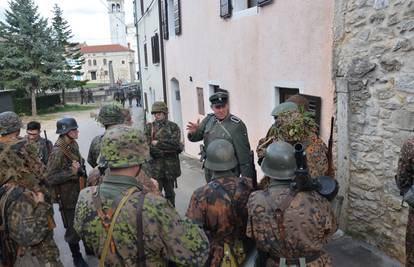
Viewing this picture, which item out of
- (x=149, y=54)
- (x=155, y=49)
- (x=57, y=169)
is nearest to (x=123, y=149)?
(x=57, y=169)

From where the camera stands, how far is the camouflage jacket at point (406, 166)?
3249mm

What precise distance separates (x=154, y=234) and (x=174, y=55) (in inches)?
497

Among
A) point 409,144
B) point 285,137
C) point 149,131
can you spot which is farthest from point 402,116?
point 149,131

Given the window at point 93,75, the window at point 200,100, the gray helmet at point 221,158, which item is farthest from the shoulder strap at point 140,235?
the window at point 93,75

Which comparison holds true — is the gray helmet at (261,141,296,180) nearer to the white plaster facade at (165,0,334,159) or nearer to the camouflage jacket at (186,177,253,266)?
the camouflage jacket at (186,177,253,266)

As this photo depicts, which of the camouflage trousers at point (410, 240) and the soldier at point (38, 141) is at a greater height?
the soldier at point (38, 141)

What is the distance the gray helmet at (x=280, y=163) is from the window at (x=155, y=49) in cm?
1453

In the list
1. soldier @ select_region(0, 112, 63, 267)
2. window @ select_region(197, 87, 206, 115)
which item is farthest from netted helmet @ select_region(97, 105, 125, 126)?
Answer: window @ select_region(197, 87, 206, 115)

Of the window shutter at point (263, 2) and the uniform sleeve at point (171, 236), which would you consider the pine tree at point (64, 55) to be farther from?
the uniform sleeve at point (171, 236)

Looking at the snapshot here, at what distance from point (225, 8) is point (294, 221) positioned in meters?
6.96

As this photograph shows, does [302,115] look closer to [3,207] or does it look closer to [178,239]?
[178,239]

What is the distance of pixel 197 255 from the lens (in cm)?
232

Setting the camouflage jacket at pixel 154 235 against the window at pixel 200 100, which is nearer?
the camouflage jacket at pixel 154 235

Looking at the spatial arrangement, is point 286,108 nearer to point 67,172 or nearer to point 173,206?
point 173,206
